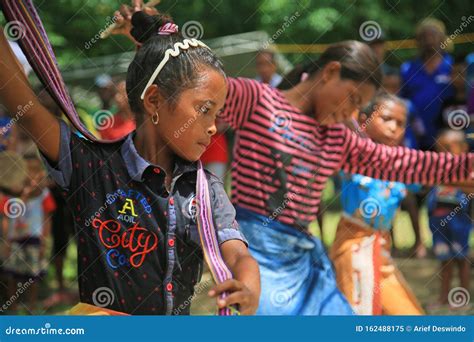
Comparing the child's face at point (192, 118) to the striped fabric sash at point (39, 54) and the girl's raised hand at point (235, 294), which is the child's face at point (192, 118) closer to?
the striped fabric sash at point (39, 54)

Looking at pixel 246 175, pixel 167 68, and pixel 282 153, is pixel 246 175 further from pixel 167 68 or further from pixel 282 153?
pixel 167 68

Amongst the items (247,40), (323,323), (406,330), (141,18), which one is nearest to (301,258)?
(323,323)

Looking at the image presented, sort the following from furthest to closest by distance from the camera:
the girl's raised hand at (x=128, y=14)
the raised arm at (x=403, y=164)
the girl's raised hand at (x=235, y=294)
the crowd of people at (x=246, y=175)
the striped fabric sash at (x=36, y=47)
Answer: the raised arm at (x=403, y=164)
the girl's raised hand at (x=128, y=14)
the striped fabric sash at (x=36, y=47)
the crowd of people at (x=246, y=175)
the girl's raised hand at (x=235, y=294)

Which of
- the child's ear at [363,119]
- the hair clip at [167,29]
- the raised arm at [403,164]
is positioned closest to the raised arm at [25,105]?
the hair clip at [167,29]

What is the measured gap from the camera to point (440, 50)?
4.18 m

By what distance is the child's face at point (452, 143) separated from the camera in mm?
4184

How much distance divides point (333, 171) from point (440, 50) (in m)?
0.77

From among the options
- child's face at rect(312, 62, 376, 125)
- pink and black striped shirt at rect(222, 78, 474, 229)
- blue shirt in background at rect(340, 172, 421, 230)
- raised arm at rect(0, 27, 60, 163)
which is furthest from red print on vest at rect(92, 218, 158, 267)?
blue shirt in background at rect(340, 172, 421, 230)

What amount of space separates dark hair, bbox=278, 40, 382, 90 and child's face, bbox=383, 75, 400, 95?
20 centimetres

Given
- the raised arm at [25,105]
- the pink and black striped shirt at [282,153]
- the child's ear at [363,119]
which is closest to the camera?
the raised arm at [25,105]

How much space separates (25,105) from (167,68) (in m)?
0.47

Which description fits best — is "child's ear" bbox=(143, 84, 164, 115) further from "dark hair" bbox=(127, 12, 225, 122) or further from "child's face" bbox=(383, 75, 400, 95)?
"child's face" bbox=(383, 75, 400, 95)

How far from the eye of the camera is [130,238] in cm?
309

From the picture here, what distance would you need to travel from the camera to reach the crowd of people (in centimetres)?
307
